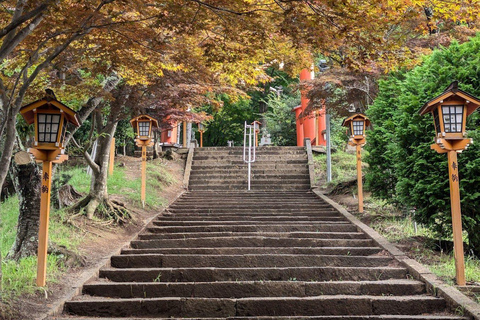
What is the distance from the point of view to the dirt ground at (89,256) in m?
4.55

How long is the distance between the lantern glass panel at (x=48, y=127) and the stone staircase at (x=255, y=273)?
1835 millimetres

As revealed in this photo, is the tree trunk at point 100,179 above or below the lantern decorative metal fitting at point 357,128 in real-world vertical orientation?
below

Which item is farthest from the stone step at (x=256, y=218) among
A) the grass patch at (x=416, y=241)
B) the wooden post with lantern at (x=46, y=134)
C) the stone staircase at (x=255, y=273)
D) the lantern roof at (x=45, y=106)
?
the lantern roof at (x=45, y=106)

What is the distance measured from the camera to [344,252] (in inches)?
267

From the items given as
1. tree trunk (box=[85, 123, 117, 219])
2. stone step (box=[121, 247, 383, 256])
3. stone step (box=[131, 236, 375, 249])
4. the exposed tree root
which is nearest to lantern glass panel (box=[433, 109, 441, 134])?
stone step (box=[121, 247, 383, 256])

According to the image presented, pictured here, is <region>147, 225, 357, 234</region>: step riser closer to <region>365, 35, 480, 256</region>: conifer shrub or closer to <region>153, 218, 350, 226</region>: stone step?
<region>153, 218, 350, 226</region>: stone step

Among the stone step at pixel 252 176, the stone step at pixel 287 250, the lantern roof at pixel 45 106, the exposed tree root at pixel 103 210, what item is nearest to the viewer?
the lantern roof at pixel 45 106

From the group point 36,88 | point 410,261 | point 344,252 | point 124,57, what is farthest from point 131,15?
point 410,261

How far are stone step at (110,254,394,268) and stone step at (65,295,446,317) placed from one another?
4.15ft

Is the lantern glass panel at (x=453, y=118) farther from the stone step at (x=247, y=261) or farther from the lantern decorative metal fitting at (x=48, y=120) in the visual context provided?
the lantern decorative metal fitting at (x=48, y=120)

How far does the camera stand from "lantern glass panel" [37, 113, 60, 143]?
5.25 m

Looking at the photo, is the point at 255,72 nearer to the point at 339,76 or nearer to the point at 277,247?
the point at 277,247

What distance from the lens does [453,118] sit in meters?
5.34

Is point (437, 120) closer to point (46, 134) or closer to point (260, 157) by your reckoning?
point (46, 134)
